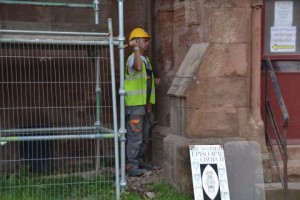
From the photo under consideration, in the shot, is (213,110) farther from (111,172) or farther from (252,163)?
(111,172)

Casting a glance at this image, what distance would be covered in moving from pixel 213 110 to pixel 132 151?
1455mm

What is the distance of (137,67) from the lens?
679 centimetres

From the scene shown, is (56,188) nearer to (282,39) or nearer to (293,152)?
(293,152)

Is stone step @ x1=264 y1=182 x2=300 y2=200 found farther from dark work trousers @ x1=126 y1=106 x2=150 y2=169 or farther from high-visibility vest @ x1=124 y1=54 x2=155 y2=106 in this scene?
high-visibility vest @ x1=124 y1=54 x2=155 y2=106

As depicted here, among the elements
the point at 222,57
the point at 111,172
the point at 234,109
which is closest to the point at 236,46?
the point at 222,57

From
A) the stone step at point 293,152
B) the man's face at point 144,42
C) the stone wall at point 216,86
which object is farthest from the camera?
the man's face at point 144,42

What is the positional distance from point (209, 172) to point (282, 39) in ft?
7.06

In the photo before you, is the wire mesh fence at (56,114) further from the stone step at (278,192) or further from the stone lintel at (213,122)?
the stone step at (278,192)

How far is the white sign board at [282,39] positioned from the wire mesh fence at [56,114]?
7.17 ft

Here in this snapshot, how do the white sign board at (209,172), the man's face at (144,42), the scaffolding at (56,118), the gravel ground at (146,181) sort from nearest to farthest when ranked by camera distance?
the white sign board at (209,172) → the gravel ground at (146,181) → the scaffolding at (56,118) → the man's face at (144,42)

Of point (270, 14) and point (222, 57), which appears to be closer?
point (222, 57)

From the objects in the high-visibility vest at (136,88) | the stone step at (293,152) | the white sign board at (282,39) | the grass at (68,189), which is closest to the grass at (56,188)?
the grass at (68,189)

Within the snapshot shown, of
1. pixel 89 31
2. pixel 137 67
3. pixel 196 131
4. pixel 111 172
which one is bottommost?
pixel 111 172

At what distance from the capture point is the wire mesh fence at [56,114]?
6.63 meters
